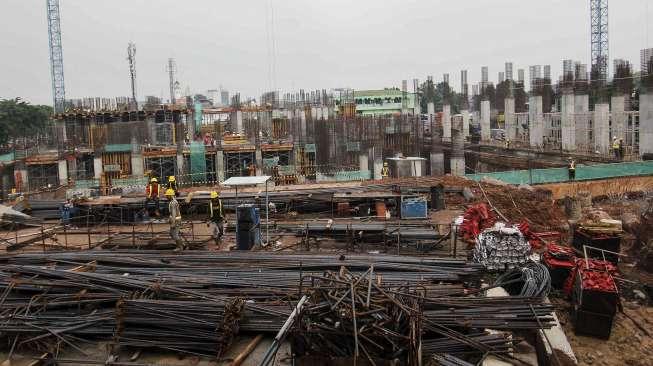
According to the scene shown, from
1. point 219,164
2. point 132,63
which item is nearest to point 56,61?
point 132,63

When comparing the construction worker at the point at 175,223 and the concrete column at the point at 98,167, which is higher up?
the concrete column at the point at 98,167

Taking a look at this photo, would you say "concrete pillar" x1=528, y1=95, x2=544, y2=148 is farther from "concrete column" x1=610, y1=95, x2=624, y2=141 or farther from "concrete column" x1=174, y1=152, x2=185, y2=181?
"concrete column" x1=174, y1=152, x2=185, y2=181

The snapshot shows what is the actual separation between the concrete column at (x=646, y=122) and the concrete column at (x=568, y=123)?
16.6 ft

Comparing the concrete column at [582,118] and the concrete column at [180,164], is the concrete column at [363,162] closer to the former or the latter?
the concrete column at [180,164]

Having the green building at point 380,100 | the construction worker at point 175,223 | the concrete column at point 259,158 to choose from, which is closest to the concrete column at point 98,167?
the concrete column at point 259,158

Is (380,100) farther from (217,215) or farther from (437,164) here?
(217,215)

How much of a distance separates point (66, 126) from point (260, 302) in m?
32.5

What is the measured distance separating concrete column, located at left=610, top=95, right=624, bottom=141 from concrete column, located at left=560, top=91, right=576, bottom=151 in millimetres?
1881

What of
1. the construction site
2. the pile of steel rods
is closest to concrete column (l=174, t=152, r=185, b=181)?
the construction site

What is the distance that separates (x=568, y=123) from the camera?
1089 inches

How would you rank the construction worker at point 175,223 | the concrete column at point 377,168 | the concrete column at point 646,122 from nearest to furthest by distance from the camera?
the construction worker at point 175,223
the concrete column at point 646,122
the concrete column at point 377,168

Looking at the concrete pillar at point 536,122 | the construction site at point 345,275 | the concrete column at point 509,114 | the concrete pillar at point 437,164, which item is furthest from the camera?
the concrete column at point 509,114

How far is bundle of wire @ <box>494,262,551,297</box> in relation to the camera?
7055 millimetres

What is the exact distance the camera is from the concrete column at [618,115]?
2620cm
